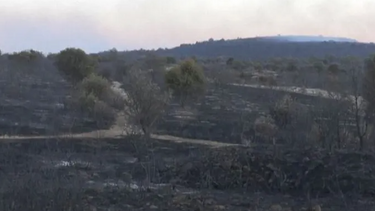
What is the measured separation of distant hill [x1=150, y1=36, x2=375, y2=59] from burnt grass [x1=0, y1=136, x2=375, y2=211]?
4424 inches

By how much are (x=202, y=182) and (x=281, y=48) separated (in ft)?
408

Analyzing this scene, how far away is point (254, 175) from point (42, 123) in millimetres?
19194

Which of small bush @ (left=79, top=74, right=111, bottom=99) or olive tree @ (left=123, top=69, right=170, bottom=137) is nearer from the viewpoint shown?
olive tree @ (left=123, top=69, right=170, bottom=137)

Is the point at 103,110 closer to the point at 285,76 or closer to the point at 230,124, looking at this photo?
the point at 230,124

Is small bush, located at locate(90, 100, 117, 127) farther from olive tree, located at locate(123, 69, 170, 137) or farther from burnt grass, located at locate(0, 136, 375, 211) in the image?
burnt grass, located at locate(0, 136, 375, 211)

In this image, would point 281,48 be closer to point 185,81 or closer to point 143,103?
point 185,81

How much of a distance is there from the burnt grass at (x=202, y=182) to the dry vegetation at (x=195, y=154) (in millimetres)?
30

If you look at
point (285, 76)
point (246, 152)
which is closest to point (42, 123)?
point (246, 152)

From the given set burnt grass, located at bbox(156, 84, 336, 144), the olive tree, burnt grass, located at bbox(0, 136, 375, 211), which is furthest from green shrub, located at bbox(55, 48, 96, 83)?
burnt grass, located at bbox(0, 136, 375, 211)

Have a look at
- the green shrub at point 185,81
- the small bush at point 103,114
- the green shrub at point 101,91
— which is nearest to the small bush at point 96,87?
the green shrub at point 101,91

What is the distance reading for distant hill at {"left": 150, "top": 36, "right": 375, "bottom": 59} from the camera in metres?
135

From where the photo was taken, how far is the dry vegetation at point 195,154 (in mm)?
15312

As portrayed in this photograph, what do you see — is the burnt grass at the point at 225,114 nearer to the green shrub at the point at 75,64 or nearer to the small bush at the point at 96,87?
the small bush at the point at 96,87

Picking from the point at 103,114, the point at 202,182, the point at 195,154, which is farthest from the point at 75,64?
the point at 202,182
